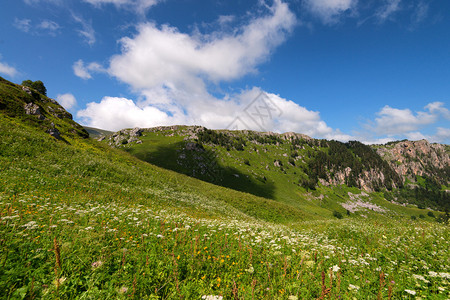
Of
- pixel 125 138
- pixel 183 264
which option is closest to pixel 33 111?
pixel 183 264

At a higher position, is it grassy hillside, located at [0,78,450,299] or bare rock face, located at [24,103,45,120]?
bare rock face, located at [24,103,45,120]

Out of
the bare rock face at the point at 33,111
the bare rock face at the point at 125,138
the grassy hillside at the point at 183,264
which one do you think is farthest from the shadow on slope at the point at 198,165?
the grassy hillside at the point at 183,264

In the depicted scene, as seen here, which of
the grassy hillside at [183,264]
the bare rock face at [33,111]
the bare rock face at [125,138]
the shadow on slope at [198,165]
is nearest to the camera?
the grassy hillside at [183,264]

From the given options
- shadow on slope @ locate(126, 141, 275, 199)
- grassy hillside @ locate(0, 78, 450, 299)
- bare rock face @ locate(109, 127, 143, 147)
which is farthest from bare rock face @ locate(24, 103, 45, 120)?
bare rock face @ locate(109, 127, 143, 147)

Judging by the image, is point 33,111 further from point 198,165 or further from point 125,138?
point 125,138

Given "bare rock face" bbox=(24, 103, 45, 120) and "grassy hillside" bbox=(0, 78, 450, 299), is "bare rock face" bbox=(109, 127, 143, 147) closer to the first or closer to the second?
"bare rock face" bbox=(24, 103, 45, 120)

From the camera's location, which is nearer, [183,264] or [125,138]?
[183,264]

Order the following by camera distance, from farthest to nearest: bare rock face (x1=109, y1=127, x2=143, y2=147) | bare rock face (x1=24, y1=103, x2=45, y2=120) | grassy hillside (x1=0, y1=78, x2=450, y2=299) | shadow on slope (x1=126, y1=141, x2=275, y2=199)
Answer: bare rock face (x1=109, y1=127, x2=143, y2=147)
shadow on slope (x1=126, y1=141, x2=275, y2=199)
bare rock face (x1=24, y1=103, x2=45, y2=120)
grassy hillside (x1=0, y1=78, x2=450, y2=299)

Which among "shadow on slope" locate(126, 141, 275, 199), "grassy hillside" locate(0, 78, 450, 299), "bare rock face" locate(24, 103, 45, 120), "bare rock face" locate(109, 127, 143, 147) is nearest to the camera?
"grassy hillside" locate(0, 78, 450, 299)

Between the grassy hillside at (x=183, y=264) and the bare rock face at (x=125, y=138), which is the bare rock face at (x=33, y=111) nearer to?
the grassy hillside at (x=183, y=264)

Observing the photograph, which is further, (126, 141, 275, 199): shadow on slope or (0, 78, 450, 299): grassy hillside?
(126, 141, 275, 199): shadow on slope

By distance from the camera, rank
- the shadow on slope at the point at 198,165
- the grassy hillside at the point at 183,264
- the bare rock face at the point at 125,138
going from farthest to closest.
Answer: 1. the bare rock face at the point at 125,138
2. the shadow on slope at the point at 198,165
3. the grassy hillside at the point at 183,264

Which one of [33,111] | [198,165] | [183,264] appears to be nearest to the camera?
[183,264]

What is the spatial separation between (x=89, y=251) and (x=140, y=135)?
176771 mm
